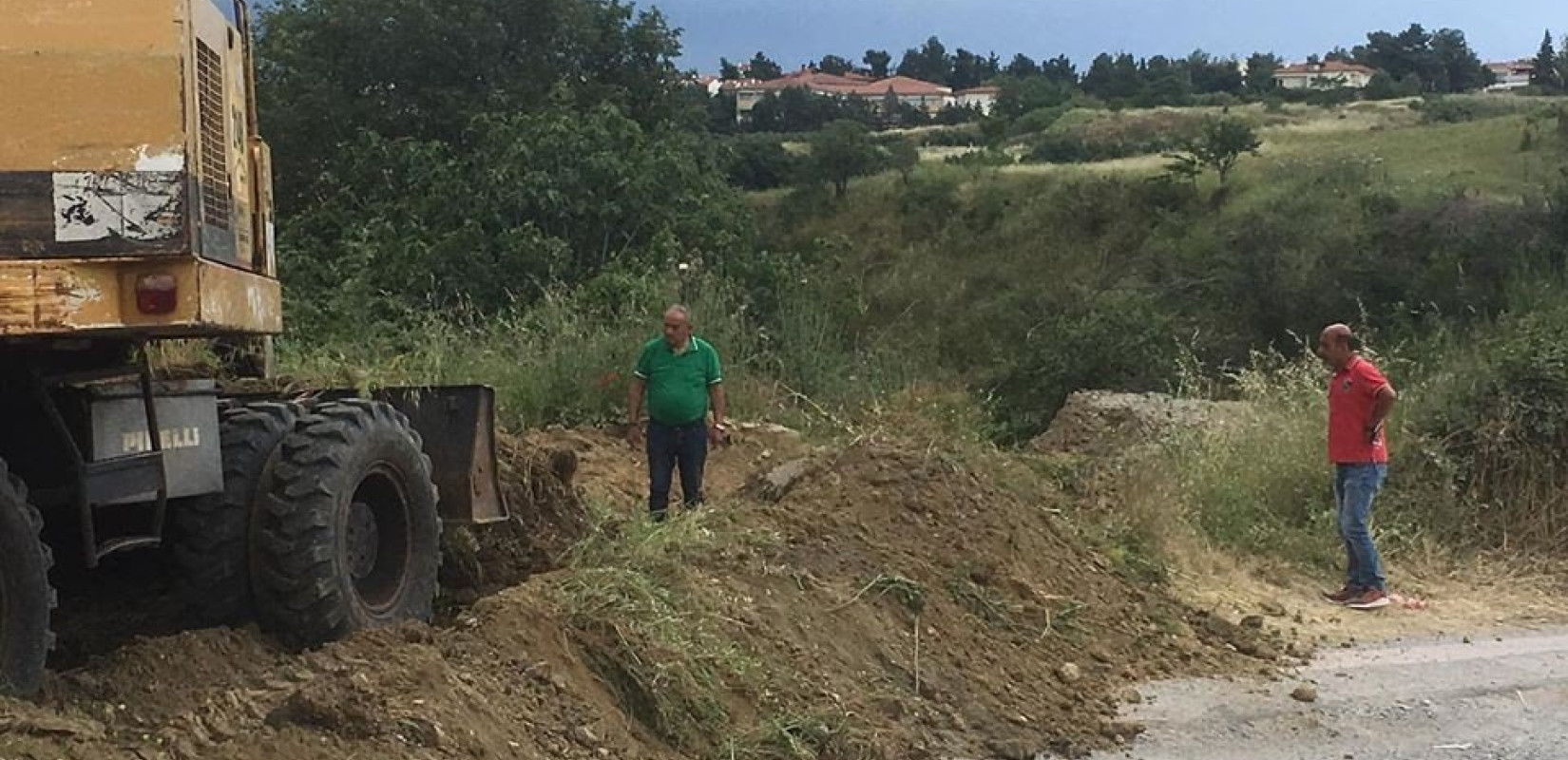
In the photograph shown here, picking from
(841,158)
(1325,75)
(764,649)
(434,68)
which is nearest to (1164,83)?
(1325,75)

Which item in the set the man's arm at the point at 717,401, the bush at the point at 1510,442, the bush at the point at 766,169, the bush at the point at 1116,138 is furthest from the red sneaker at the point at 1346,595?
the bush at the point at 1116,138

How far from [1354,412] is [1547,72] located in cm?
8008

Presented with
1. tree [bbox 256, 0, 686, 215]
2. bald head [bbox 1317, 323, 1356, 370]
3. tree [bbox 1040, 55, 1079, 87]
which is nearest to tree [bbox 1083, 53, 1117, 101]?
tree [bbox 1040, 55, 1079, 87]

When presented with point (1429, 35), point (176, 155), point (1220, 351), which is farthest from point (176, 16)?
point (1429, 35)

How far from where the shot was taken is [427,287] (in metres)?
20.2

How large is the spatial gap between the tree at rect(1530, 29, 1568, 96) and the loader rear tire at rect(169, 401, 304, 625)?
77.5 metres

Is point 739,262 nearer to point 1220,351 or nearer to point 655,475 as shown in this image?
point 655,475

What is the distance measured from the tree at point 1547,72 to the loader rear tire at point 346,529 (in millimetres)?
76690

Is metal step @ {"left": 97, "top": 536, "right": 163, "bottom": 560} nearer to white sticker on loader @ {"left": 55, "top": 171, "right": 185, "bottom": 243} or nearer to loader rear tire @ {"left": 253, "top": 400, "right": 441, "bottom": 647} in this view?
loader rear tire @ {"left": 253, "top": 400, "right": 441, "bottom": 647}

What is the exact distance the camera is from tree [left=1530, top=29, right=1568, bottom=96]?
77.3 m

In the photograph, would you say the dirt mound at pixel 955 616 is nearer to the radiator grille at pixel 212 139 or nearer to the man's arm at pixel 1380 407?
the man's arm at pixel 1380 407

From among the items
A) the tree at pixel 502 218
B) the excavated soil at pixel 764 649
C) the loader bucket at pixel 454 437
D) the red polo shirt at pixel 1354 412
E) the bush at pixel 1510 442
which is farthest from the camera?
the tree at pixel 502 218

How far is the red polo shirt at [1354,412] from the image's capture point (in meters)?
10.3

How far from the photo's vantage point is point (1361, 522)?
10.4m
